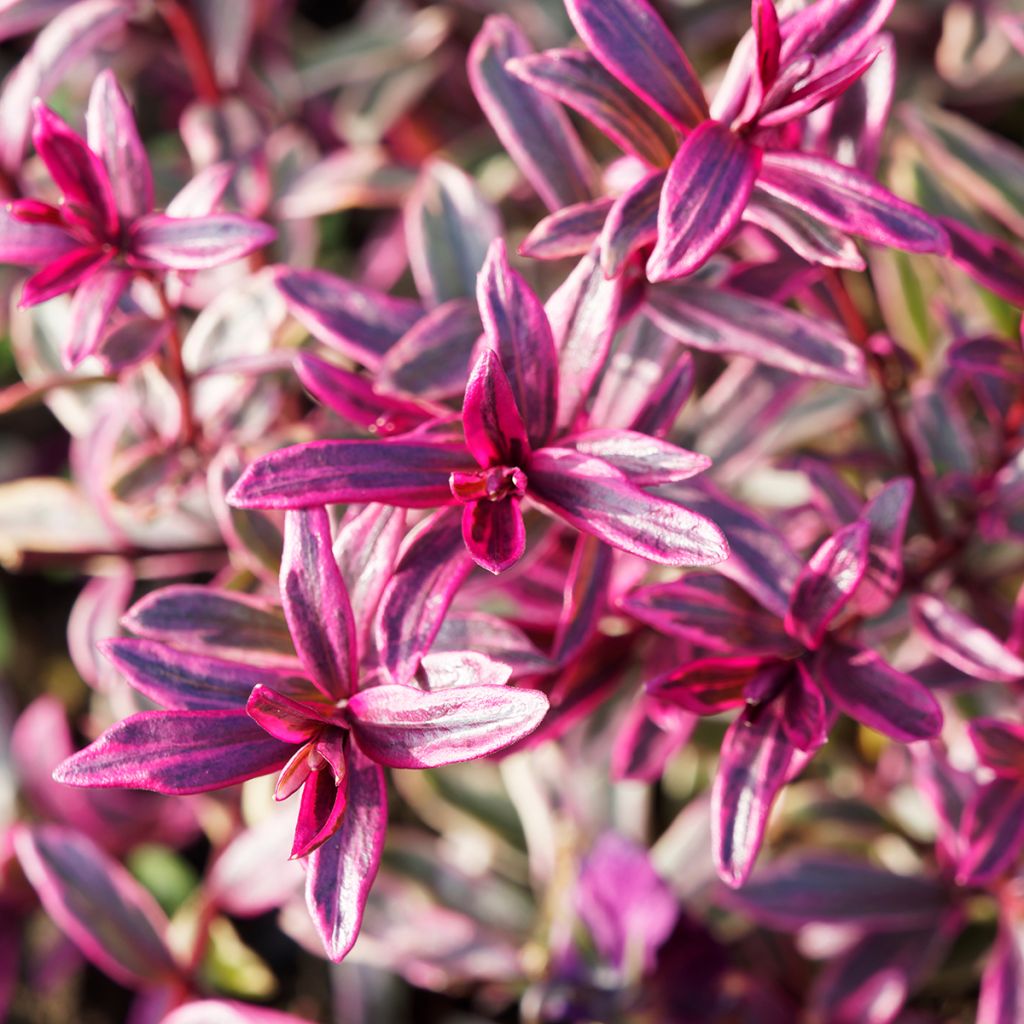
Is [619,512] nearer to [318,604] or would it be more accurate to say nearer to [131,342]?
[318,604]

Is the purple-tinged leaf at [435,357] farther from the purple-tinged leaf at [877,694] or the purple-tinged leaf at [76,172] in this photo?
the purple-tinged leaf at [877,694]

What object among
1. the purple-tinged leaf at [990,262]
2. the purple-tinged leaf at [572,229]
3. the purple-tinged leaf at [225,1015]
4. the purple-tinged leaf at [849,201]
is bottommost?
the purple-tinged leaf at [225,1015]

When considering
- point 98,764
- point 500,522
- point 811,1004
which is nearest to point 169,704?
point 98,764

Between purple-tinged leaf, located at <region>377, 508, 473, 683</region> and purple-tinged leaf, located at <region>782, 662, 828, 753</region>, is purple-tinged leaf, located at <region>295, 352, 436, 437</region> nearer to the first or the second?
purple-tinged leaf, located at <region>377, 508, 473, 683</region>

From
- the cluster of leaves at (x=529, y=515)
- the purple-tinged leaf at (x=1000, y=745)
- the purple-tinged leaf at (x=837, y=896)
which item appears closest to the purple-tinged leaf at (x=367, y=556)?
the cluster of leaves at (x=529, y=515)

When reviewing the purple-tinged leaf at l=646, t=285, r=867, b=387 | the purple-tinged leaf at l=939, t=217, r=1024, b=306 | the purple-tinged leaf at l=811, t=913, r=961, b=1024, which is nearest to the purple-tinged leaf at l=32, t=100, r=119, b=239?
the purple-tinged leaf at l=646, t=285, r=867, b=387

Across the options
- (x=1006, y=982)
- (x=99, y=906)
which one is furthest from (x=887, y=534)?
(x=99, y=906)
